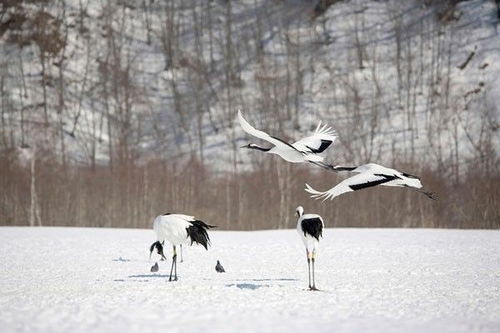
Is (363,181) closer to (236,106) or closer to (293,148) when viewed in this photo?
(293,148)

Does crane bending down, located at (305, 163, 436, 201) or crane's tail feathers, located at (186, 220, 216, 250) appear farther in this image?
crane's tail feathers, located at (186, 220, 216, 250)

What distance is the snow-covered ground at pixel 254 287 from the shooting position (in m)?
6.99

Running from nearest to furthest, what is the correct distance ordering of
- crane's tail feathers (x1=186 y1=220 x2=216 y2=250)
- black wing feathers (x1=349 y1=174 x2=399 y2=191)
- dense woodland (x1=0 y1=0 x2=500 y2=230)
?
black wing feathers (x1=349 y1=174 x2=399 y2=191) < crane's tail feathers (x1=186 y1=220 x2=216 y2=250) < dense woodland (x1=0 y1=0 x2=500 y2=230)

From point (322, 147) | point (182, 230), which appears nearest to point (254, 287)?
point (182, 230)

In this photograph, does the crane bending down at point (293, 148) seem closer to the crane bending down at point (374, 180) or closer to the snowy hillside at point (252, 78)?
the crane bending down at point (374, 180)

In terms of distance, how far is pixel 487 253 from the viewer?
50.6 ft

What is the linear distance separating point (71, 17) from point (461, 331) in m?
40.8

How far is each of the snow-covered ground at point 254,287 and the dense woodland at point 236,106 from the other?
9.36 m

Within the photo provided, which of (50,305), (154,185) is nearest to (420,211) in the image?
(154,185)

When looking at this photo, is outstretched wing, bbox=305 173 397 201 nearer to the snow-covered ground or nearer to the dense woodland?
the snow-covered ground

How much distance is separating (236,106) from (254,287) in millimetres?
29241

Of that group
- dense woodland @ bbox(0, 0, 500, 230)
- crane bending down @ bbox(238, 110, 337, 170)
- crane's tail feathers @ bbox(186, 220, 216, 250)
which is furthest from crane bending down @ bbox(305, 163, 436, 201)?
dense woodland @ bbox(0, 0, 500, 230)

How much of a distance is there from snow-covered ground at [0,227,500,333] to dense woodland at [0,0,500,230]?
9.36 metres

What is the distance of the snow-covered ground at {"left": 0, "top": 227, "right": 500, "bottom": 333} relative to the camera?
6992 millimetres
